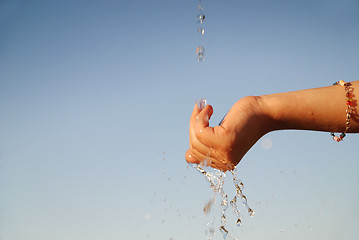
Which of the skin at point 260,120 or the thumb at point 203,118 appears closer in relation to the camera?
the skin at point 260,120

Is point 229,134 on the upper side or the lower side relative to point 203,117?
lower

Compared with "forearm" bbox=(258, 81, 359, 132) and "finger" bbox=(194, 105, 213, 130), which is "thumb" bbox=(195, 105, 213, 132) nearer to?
"finger" bbox=(194, 105, 213, 130)

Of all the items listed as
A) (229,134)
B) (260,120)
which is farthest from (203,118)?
(260,120)

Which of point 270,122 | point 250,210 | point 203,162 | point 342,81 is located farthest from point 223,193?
point 342,81

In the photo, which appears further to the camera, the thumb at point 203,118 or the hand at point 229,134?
the thumb at point 203,118

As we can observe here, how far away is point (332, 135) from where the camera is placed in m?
2.87

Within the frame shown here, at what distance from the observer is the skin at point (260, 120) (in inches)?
93.4

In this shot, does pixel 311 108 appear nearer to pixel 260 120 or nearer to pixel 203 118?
pixel 260 120

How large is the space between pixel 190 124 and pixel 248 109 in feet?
1.57

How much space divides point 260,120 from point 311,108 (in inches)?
16.2

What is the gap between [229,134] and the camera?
2.33 metres

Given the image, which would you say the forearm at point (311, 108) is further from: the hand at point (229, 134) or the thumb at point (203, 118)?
the thumb at point (203, 118)

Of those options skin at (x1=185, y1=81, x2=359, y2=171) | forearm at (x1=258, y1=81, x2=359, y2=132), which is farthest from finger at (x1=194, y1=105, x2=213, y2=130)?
forearm at (x1=258, y1=81, x2=359, y2=132)

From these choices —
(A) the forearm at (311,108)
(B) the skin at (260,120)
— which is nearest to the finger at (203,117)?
(B) the skin at (260,120)
